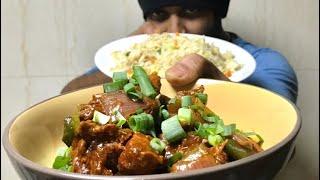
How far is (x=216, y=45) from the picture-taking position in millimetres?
1165

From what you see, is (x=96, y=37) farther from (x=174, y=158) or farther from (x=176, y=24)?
(x=174, y=158)

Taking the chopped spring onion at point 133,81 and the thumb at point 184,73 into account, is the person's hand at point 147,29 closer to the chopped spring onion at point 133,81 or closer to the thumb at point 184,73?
the thumb at point 184,73

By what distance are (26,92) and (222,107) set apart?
2.87 ft

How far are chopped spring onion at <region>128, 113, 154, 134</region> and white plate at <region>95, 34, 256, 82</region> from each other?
1.49 feet

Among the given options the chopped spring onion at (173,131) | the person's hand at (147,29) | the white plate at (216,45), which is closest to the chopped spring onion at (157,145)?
the chopped spring onion at (173,131)

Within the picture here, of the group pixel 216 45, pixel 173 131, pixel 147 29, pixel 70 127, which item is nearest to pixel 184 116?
pixel 173 131

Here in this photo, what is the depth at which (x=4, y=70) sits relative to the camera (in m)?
1.42

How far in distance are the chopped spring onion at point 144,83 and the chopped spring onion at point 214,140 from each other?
109 millimetres

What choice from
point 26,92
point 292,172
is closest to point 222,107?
point 292,172

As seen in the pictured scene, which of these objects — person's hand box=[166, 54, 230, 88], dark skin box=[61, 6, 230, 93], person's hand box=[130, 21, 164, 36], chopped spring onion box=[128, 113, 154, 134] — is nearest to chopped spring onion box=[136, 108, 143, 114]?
chopped spring onion box=[128, 113, 154, 134]

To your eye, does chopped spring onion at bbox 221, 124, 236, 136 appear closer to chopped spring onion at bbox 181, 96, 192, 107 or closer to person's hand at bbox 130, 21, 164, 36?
chopped spring onion at bbox 181, 96, 192, 107

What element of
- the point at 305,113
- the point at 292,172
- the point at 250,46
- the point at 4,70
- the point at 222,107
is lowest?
the point at 292,172

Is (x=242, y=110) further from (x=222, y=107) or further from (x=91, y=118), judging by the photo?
(x=91, y=118)

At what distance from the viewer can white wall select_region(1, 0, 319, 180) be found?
1.31 meters
